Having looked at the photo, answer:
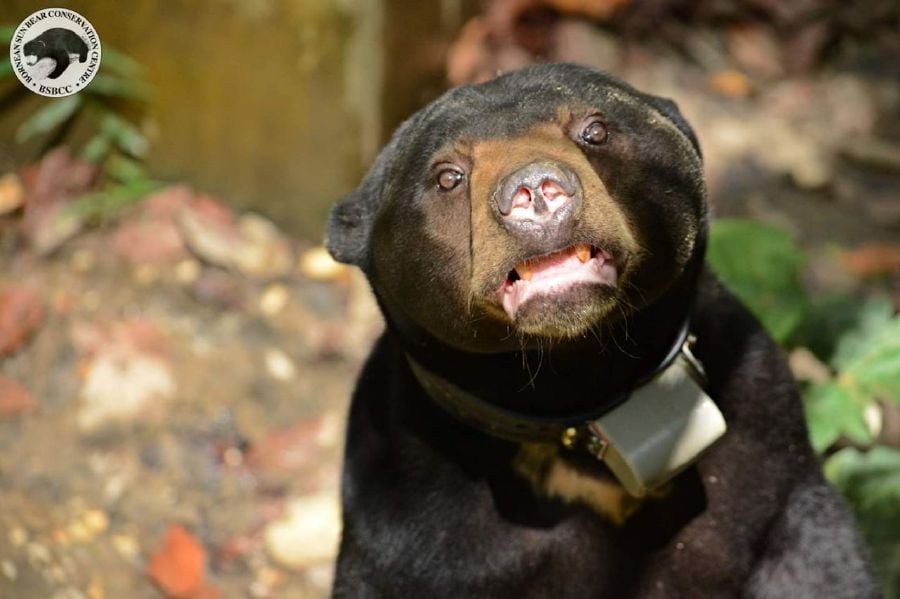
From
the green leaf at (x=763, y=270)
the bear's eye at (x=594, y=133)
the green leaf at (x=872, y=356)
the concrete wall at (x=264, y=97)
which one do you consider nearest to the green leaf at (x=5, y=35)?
the concrete wall at (x=264, y=97)

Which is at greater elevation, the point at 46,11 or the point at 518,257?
the point at 46,11

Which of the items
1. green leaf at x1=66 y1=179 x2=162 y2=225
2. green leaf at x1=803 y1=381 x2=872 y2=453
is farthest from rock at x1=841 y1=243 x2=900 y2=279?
green leaf at x1=66 y1=179 x2=162 y2=225

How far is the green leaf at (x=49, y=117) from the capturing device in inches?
171

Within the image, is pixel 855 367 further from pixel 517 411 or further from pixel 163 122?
pixel 163 122

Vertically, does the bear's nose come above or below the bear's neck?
above

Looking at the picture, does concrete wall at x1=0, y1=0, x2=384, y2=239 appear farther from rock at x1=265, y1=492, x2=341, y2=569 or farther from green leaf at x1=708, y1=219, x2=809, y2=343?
green leaf at x1=708, y1=219, x2=809, y2=343

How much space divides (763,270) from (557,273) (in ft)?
4.98

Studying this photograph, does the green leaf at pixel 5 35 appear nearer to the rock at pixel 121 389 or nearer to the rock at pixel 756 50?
the rock at pixel 121 389

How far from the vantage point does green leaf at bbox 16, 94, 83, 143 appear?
4.36 m

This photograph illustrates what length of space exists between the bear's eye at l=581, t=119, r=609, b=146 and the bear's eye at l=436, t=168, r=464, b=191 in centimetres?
25

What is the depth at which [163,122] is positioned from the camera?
4.61 meters

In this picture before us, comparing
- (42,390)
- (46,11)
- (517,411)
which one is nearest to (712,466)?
(517,411)

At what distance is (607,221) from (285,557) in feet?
7.15

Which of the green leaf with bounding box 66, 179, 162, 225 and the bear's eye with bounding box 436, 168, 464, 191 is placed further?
the green leaf with bounding box 66, 179, 162, 225
